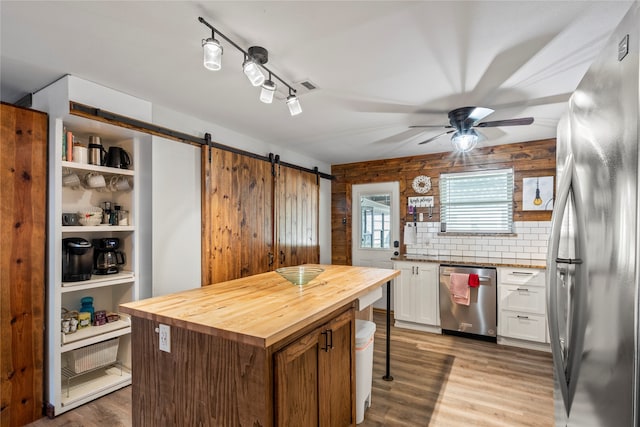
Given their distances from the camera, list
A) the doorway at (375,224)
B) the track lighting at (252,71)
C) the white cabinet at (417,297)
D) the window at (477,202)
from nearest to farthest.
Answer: the track lighting at (252,71) → the white cabinet at (417,297) → the window at (477,202) → the doorway at (375,224)

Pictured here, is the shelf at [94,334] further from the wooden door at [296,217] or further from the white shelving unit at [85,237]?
the wooden door at [296,217]

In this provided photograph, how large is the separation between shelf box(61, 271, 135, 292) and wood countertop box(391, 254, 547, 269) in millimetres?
3156

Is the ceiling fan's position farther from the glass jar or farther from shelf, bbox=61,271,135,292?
the glass jar

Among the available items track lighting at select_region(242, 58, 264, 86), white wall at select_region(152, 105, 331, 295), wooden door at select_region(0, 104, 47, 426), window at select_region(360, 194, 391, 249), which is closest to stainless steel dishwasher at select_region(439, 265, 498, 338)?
window at select_region(360, 194, 391, 249)

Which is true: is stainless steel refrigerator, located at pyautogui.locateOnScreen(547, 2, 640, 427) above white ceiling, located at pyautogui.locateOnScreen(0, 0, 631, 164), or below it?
below

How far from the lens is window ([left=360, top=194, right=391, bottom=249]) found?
4.93 metres

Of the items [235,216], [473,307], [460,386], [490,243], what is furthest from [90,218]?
[490,243]

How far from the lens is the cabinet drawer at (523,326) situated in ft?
11.2

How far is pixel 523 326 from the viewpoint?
3504 mm

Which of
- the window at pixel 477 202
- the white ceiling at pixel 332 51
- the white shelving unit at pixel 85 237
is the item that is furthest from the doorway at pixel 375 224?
the white shelving unit at pixel 85 237

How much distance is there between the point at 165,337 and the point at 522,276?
142 inches

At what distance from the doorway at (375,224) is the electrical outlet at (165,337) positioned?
374 centimetres

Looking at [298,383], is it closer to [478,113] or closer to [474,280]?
[478,113]

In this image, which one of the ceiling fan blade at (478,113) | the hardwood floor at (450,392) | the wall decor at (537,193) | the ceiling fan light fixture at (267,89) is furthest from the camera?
the wall decor at (537,193)
